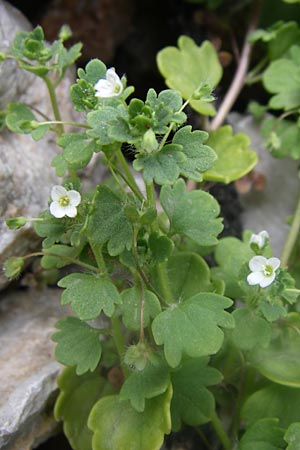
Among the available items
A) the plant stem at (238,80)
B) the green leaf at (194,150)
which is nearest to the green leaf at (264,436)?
the green leaf at (194,150)

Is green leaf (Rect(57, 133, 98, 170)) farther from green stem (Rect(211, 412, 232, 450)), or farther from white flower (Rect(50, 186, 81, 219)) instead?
green stem (Rect(211, 412, 232, 450))

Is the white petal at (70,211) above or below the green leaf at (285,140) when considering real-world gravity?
above

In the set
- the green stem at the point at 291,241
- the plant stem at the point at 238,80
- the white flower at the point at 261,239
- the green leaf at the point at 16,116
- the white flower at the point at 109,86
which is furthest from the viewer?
the plant stem at the point at 238,80

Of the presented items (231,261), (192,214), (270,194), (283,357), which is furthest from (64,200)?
(270,194)

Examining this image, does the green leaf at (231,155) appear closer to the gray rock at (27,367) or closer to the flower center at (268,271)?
the flower center at (268,271)

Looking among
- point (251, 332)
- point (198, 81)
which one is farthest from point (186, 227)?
point (198, 81)

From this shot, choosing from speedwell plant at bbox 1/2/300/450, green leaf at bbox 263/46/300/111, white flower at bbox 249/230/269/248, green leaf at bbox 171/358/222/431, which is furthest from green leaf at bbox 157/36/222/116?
green leaf at bbox 171/358/222/431

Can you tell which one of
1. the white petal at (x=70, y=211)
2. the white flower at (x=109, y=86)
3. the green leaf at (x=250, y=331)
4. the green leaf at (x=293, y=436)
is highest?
the white flower at (x=109, y=86)
